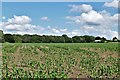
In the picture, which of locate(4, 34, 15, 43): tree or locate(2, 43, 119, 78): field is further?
locate(4, 34, 15, 43): tree

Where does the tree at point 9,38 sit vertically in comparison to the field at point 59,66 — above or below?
above

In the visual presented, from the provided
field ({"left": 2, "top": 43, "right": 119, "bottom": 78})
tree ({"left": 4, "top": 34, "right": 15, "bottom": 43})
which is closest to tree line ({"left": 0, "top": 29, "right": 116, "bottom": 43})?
tree ({"left": 4, "top": 34, "right": 15, "bottom": 43})

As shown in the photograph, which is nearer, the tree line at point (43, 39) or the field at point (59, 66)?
the field at point (59, 66)

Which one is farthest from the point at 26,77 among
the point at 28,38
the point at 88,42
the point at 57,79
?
the point at 88,42

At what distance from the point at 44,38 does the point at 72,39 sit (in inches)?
110

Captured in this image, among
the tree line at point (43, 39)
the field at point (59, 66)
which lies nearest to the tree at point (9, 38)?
the tree line at point (43, 39)

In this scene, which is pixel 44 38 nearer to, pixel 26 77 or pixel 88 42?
pixel 88 42

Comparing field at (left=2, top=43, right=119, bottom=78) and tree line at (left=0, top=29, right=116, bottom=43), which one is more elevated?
tree line at (left=0, top=29, right=116, bottom=43)

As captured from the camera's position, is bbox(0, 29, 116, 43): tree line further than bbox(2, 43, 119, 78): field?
Yes

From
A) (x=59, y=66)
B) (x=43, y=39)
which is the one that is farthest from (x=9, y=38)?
(x=59, y=66)

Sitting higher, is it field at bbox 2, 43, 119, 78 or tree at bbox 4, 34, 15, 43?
tree at bbox 4, 34, 15, 43

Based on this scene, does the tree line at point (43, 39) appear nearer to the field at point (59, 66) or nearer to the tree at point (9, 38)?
the tree at point (9, 38)

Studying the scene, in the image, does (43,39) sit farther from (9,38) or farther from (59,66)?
(59,66)

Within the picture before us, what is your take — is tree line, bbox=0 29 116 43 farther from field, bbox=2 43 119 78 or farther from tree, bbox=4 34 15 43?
field, bbox=2 43 119 78
